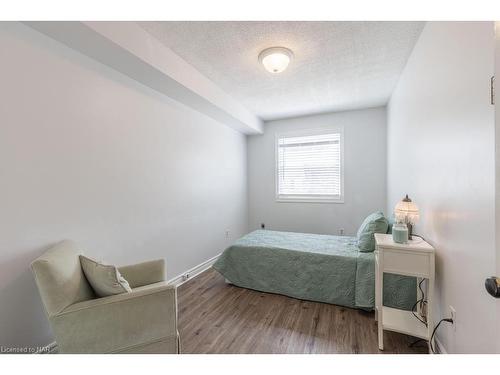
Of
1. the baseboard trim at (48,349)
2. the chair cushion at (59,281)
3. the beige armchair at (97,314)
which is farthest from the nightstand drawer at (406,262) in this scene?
the baseboard trim at (48,349)

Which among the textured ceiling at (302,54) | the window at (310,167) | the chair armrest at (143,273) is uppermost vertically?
the textured ceiling at (302,54)

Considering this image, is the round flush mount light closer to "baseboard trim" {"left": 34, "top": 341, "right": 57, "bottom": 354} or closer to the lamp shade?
the lamp shade

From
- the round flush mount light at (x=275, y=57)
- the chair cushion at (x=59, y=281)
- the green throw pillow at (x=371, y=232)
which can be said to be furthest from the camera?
the green throw pillow at (x=371, y=232)

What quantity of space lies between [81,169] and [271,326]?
2145 mm

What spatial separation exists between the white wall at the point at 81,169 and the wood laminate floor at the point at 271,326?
81 cm

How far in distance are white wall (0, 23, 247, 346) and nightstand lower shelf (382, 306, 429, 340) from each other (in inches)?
91.3

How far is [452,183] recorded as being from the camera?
4.65 ft

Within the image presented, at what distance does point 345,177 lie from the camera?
4180 millimetres

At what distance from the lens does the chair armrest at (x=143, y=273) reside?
1834 millimetres

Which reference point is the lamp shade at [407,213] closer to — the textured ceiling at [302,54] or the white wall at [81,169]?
the textured ceiling at [302,54]

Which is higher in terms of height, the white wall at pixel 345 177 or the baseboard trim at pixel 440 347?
the white wall at pixel 345 177

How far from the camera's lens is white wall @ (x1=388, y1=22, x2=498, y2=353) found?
42.4 inches

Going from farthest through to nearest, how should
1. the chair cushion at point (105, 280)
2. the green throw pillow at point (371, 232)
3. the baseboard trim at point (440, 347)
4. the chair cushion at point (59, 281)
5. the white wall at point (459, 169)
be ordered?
the green throw pillow at point (371, 232) → the baseboard trim at point (440, 347) → the chair cushion at point (105, 280) → the chair cushion at point (59, 281) → the white wall at point (459, 169)
